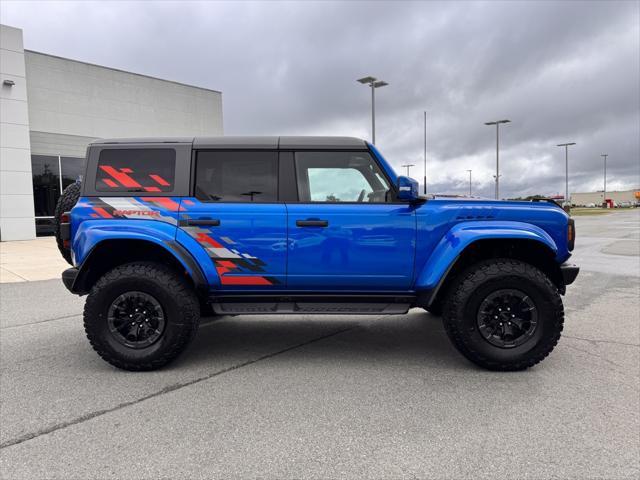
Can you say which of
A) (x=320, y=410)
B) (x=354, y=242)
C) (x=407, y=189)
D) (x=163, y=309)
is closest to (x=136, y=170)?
(x=163, y=309)

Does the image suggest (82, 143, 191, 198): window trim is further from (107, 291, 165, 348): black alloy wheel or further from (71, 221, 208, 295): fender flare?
(107, 291, 165, 348): black alloy wheel

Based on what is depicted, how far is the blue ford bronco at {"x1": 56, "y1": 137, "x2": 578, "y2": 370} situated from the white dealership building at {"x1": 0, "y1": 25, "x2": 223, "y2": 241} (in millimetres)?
16272

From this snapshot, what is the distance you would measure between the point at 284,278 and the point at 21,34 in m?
19.4

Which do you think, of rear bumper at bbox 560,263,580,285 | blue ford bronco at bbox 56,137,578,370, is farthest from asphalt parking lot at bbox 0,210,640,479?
rear bumper at bbox 560,263,580,285

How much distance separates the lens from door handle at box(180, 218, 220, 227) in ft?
11.4

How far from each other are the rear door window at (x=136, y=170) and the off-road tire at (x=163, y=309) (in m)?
0.74

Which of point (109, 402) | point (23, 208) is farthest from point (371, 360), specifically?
point (23, 208)

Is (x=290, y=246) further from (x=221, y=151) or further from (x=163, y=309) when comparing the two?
(x=163, y=309)

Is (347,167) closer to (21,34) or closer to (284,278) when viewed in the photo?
(284,278)

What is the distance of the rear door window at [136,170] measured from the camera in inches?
142

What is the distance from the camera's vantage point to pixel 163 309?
3467 millimetres

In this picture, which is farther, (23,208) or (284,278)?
(23,208)

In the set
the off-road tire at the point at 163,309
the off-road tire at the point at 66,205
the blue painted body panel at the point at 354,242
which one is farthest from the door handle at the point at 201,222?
the off-road tire at the point at 66,205

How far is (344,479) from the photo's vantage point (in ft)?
6.82
